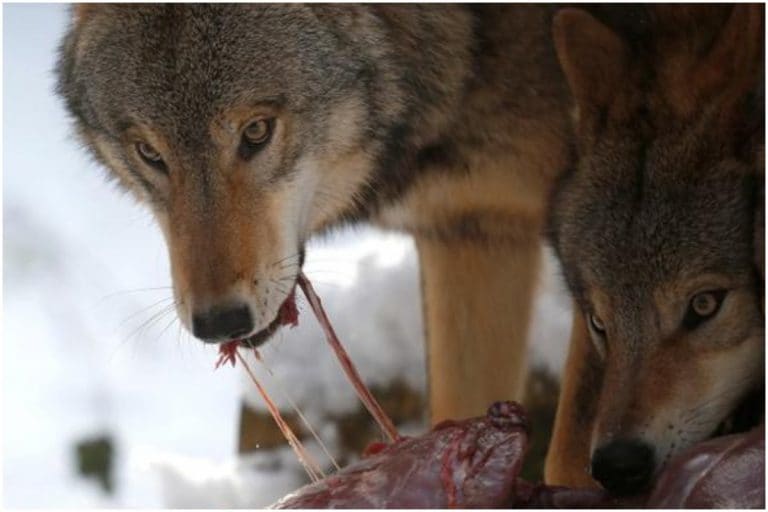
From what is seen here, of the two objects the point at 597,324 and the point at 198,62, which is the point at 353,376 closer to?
the point at 597,324

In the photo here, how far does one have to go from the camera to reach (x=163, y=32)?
9.86ft

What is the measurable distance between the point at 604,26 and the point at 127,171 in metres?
1.26

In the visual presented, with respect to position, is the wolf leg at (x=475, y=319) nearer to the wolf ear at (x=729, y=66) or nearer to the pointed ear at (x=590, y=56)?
the pointed ear at (x=590, y=56)

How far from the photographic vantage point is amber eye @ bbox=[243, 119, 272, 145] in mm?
3039

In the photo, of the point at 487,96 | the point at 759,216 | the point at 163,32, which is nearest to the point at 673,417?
the point at 759,216

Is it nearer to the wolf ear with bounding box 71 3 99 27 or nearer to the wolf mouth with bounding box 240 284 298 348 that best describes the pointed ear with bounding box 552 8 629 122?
the wolf mouth with bounding box 240 284 298 348

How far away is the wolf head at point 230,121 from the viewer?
116 inches

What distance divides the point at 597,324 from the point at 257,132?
0.93m

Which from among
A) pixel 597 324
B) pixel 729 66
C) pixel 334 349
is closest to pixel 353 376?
pixel 334 349

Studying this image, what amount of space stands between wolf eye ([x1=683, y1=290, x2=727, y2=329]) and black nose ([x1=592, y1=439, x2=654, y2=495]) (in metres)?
0.31

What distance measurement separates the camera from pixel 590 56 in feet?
10.3

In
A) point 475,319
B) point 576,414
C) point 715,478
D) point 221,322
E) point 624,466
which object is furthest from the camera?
point 475,319

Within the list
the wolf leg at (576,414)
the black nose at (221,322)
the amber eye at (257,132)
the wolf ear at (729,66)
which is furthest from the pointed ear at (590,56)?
the black nose at (221,322)

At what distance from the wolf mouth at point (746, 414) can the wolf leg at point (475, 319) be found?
4.37ft
